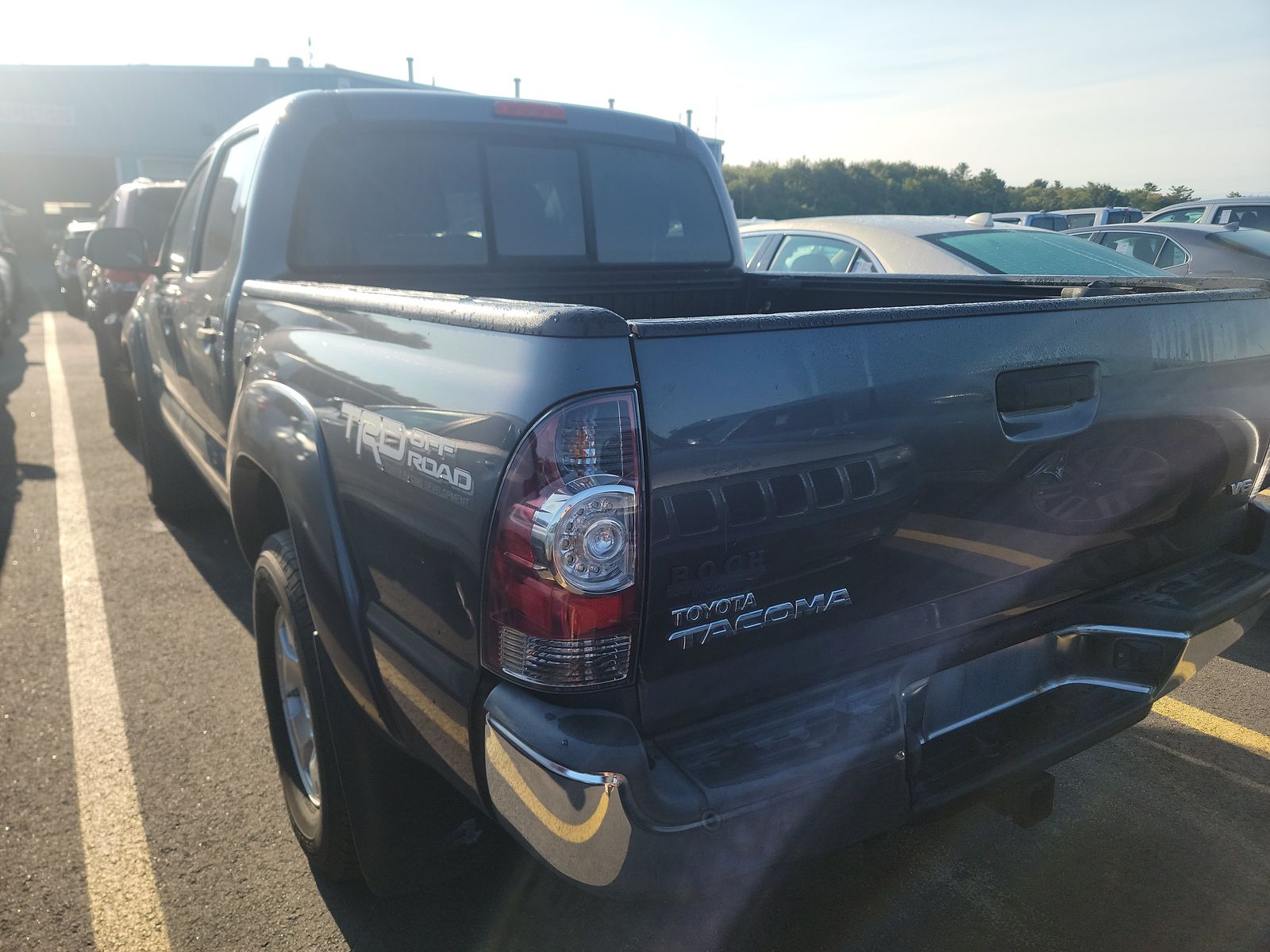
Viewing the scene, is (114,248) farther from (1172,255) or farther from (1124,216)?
(1124,216)

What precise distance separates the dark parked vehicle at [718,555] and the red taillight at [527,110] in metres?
1.24

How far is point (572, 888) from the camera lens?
6.49 feet

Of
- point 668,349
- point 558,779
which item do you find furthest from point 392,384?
point 558,779

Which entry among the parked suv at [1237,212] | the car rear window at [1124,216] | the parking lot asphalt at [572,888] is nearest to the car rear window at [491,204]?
the parking lot asphalt at [572,888]

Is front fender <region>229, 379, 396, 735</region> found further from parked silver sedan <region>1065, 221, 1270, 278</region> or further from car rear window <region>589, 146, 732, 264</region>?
parked silver sedan <region>1065, 221, 1270, 278</region>

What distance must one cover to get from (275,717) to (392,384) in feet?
4.56

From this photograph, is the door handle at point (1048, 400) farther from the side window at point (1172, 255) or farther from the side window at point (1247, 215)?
the side window at point (1247, 215)

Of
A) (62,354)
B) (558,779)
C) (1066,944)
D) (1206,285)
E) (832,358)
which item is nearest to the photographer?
(558,779)

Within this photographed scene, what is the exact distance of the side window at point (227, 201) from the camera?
10.8 ft

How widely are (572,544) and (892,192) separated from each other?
856 inches

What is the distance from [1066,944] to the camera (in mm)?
2271

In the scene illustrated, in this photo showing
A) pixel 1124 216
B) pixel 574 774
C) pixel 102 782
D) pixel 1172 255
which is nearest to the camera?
pixel 574 774

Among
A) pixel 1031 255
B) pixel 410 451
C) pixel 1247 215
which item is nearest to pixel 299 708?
pixel 410 451

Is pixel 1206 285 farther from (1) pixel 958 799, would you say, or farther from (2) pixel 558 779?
(2) pixel 558 779
